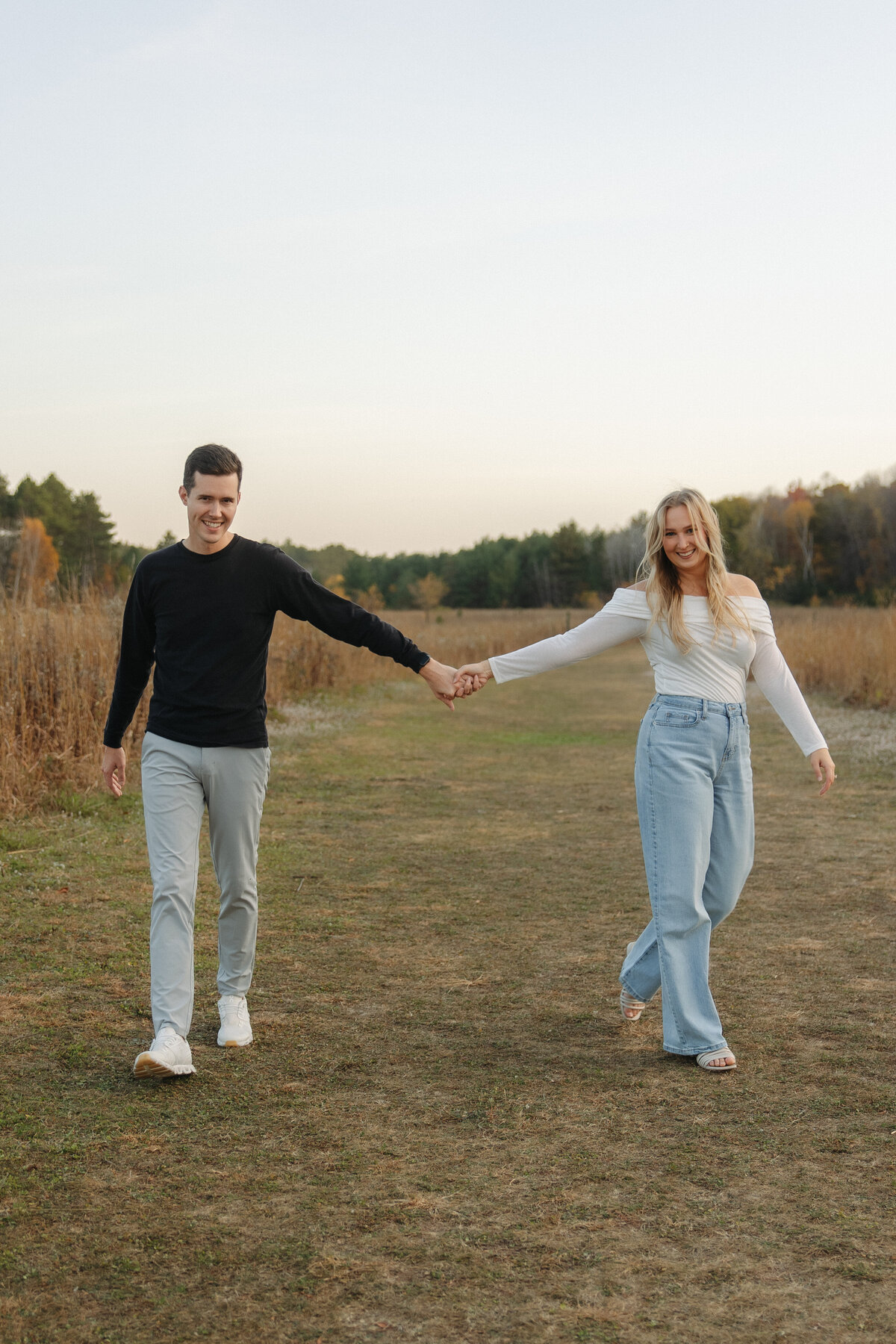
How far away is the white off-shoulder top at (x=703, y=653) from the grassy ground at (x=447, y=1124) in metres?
1.29

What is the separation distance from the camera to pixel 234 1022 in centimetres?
454

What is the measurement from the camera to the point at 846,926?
6422 mm

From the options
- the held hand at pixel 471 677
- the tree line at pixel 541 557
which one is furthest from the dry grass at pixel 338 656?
the held hand at pixel 471 677

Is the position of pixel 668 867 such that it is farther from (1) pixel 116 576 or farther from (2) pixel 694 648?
(1) pixel 116 576

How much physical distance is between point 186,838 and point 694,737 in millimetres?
1824

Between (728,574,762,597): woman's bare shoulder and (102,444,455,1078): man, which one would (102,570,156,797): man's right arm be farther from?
(728,574,762,597): woman's bare shoulder

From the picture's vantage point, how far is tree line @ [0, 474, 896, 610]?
539 inches

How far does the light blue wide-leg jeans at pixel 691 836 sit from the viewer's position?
14.3 feet

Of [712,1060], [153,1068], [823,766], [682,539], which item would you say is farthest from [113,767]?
[823,766]

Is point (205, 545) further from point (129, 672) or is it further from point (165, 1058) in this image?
point (165, 1058)

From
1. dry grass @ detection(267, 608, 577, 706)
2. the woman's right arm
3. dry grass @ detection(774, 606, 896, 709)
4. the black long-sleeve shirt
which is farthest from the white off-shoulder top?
dry grass @ detection(774, 606, 896, 709)

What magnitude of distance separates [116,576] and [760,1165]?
1082cm

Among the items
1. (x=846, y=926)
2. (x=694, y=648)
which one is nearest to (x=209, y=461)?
(x=694, y=648)

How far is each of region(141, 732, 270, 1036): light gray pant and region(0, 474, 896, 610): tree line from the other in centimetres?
735
